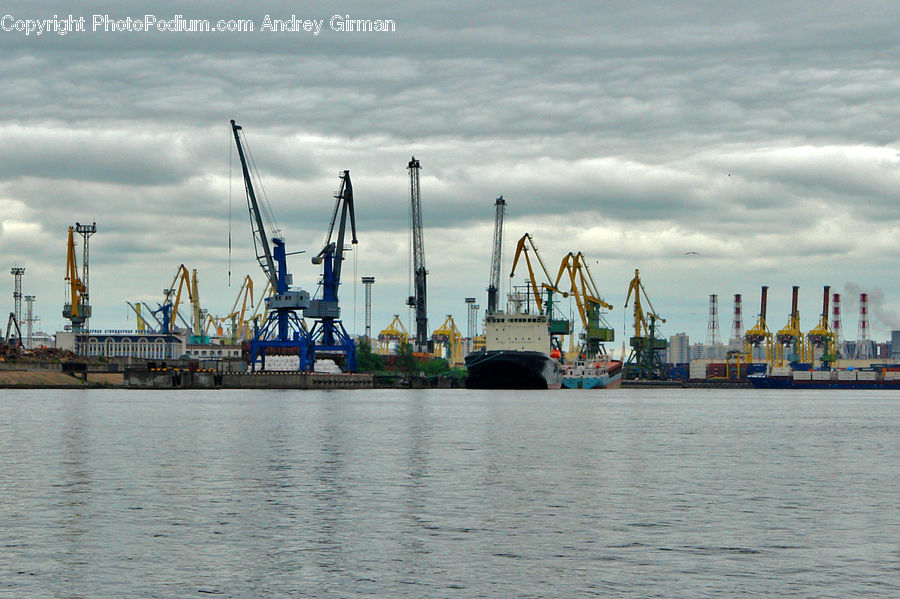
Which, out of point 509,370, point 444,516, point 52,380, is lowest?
point 444,516

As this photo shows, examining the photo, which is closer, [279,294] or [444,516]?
[444,516]

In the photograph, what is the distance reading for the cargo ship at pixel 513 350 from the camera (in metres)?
181

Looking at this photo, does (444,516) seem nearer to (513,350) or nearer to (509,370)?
(509,370)

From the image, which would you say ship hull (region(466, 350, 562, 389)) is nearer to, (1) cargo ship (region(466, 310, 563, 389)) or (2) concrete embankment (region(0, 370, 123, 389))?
(1) cargo ship (region(466, 310, 563, 389))

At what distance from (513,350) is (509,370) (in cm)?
498

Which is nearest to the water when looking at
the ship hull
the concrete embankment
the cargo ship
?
the concrete embankment

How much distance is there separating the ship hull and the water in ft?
344

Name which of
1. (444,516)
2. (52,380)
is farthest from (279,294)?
(444,516)

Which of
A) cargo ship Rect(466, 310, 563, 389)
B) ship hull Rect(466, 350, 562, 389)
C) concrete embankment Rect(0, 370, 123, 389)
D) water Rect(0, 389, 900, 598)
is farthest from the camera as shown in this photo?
cargo ship Rect(466, 310, 563, 389)

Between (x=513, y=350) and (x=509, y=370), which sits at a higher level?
(x=513, y=350)

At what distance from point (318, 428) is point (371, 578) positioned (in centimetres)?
5474

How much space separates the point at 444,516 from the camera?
36375 millimetres

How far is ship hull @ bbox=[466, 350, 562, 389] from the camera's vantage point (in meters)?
178

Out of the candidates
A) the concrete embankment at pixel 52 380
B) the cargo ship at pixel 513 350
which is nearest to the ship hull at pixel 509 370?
the cargo ship at pixel 513 350
